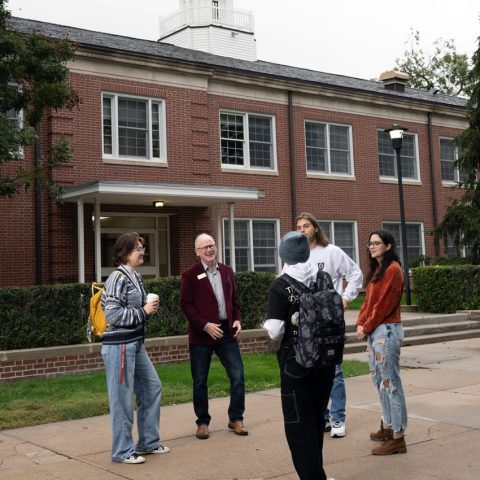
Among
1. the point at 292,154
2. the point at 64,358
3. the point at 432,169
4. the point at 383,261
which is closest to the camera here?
the point at 383,261

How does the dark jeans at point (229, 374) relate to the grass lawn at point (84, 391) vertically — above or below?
above

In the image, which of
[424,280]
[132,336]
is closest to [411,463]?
[132,336]

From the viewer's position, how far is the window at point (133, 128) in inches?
733

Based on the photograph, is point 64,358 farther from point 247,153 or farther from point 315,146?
point 315,146

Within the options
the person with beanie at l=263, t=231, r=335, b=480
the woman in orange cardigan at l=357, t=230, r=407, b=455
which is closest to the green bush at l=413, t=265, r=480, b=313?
the woman in orange cardigan at l=357, t=230, r=407, b=455

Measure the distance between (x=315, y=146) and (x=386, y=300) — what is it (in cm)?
1814

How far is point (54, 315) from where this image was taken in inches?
404

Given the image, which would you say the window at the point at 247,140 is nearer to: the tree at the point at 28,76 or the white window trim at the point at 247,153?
the white window trim at the point at 247,153

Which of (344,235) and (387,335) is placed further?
(344,235)

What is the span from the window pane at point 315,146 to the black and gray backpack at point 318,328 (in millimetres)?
18983

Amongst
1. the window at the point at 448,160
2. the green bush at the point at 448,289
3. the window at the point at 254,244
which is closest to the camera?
the green bush at the point at 448,289

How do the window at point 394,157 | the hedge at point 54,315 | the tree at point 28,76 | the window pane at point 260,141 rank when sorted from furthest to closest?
1. the window at point 394,157
2. the window pane at point 260,141
3. the tree at point 28,76
4. the hedge at point 54,315

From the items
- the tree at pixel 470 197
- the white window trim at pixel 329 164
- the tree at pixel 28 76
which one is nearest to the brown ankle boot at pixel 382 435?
the tree at pixel 28 76

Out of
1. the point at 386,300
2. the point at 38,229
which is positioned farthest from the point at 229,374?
the point at 38,229
